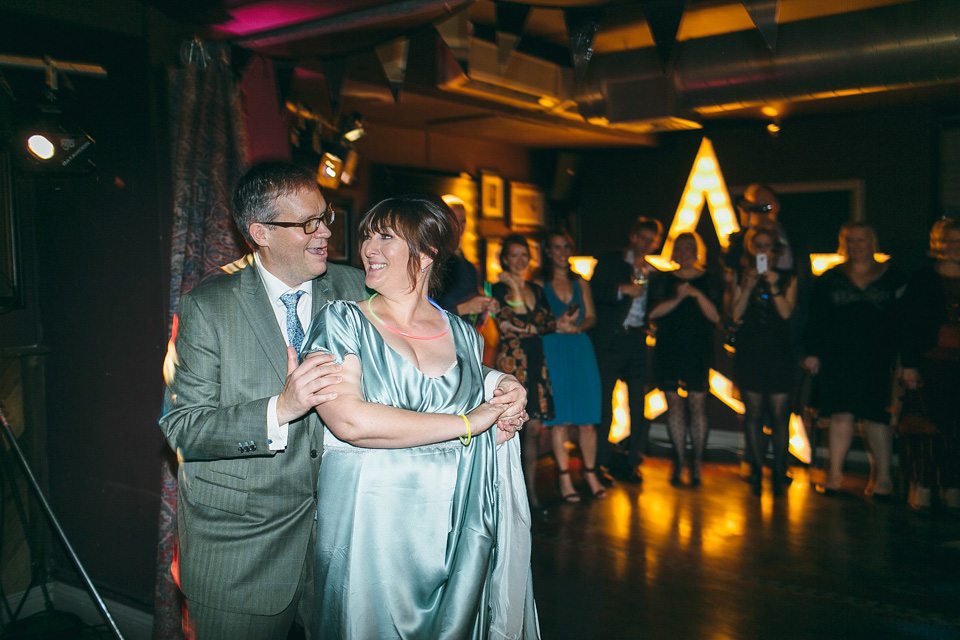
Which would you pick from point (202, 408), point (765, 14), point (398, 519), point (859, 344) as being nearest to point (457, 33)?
point (765, 14)

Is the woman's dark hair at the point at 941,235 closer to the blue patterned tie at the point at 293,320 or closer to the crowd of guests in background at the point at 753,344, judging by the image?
the crowd of guests in background at the point at 753,344

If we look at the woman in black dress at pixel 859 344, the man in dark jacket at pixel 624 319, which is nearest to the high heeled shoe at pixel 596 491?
the man in dark jacket at pixel 624 319

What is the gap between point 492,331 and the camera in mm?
6188

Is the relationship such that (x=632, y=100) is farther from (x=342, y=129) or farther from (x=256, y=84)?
(x=256, y=84)

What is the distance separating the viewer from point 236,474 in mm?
1884

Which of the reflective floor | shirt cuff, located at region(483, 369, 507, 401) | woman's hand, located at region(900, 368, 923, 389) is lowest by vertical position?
the reflective floor

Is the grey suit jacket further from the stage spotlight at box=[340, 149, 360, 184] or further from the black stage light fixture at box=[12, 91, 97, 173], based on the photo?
the stage spotlight at box=[340, 149, 360, 184]

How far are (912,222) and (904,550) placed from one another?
125 inches

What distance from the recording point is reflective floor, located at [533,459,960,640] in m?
3.07

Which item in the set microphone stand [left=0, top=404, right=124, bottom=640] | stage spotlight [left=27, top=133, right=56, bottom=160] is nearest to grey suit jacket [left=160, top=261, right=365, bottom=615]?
microphone stand [left=0, top=404, right=124, bottom=640]

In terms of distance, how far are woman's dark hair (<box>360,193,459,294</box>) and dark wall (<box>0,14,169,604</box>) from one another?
1.51 meters

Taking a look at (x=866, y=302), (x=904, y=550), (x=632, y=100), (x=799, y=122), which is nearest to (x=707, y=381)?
(x=866, y=302)

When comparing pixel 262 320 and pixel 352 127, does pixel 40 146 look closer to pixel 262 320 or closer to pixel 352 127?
pixel 262 320

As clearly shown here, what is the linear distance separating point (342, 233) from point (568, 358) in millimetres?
2079
